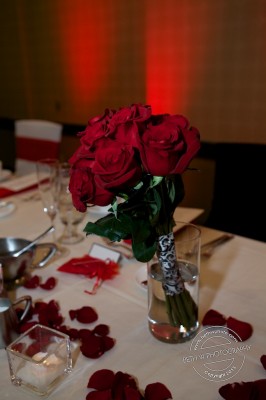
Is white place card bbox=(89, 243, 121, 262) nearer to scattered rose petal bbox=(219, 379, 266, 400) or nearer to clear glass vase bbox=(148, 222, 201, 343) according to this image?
clear glass vase bbox=(148, 222, 201, 343)

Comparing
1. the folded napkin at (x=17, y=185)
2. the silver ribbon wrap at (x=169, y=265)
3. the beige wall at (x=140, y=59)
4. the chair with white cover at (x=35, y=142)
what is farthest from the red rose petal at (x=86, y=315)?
the beige wall at (x=140, y=59)

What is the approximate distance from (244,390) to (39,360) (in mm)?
360

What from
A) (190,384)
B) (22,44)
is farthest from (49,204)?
(22,44)

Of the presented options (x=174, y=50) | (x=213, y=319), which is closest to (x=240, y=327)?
(x=213, y=319)

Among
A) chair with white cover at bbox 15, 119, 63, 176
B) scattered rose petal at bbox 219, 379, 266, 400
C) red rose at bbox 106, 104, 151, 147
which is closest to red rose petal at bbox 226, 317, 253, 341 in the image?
scattered rose petal at bbox 219, 379, 266, 400

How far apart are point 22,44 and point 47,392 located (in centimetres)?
365

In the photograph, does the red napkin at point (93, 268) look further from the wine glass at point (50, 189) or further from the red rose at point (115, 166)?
the red rose at point (115, 166)

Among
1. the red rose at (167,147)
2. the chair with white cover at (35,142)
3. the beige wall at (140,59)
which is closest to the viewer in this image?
the red rose at (167,147)

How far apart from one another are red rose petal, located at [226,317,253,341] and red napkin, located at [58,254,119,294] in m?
0.35

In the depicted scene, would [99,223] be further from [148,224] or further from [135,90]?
[135,90]

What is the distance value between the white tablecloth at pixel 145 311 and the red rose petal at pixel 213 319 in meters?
0.04

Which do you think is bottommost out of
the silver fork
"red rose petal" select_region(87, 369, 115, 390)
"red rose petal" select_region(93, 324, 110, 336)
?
the silver fork

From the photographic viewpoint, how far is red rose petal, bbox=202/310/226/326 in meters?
0.89

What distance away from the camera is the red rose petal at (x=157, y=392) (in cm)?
71
